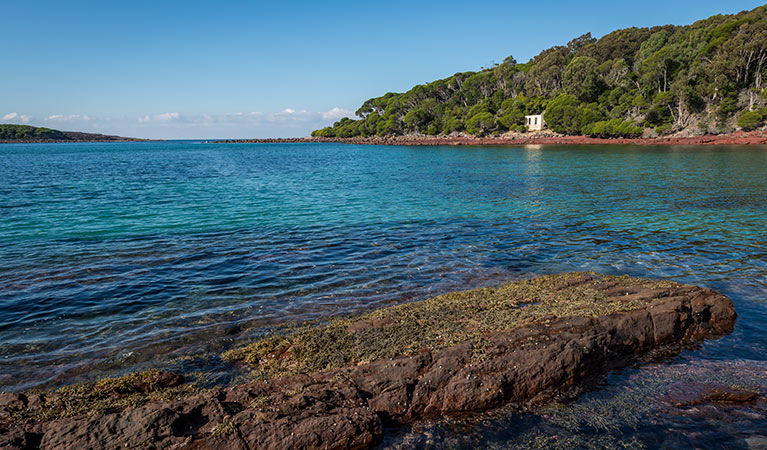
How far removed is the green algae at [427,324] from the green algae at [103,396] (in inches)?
49.3

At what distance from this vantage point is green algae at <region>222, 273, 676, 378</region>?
270 inches

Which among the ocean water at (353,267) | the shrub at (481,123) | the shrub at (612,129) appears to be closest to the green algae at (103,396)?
the ocean water at (353,267)

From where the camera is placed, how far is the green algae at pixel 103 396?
518 cm

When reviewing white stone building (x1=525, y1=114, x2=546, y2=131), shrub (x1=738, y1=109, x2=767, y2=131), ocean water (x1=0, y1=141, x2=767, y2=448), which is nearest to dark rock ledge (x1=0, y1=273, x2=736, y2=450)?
ocean water (x1=0, y1=141, x2=767, y2=448)

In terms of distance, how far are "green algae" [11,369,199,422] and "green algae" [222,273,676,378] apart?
4.11 ft

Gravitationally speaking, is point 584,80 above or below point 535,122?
above

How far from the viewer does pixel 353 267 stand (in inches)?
512

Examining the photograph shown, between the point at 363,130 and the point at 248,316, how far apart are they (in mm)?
189446

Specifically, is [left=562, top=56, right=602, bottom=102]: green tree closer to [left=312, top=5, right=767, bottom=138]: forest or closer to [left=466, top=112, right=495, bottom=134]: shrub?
[left=312, top=5, right=767, bottom=138]: forest

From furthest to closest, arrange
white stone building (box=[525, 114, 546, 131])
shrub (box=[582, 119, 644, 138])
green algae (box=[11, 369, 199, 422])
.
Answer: white stone building (box=[525, 114, 546, 131]) → shrub (box=[582, 119, 644, 138]) → green algae (box=[11, 369, 199, 422])

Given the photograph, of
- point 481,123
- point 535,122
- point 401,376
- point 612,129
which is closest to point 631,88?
point 612,129

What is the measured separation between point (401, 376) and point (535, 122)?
125m

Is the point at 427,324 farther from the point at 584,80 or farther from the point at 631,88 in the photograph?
the point at 584,80

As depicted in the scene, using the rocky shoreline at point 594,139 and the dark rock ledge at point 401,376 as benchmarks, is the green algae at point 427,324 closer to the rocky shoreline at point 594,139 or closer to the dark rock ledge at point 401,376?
the dark rock ledge at point 401,376
